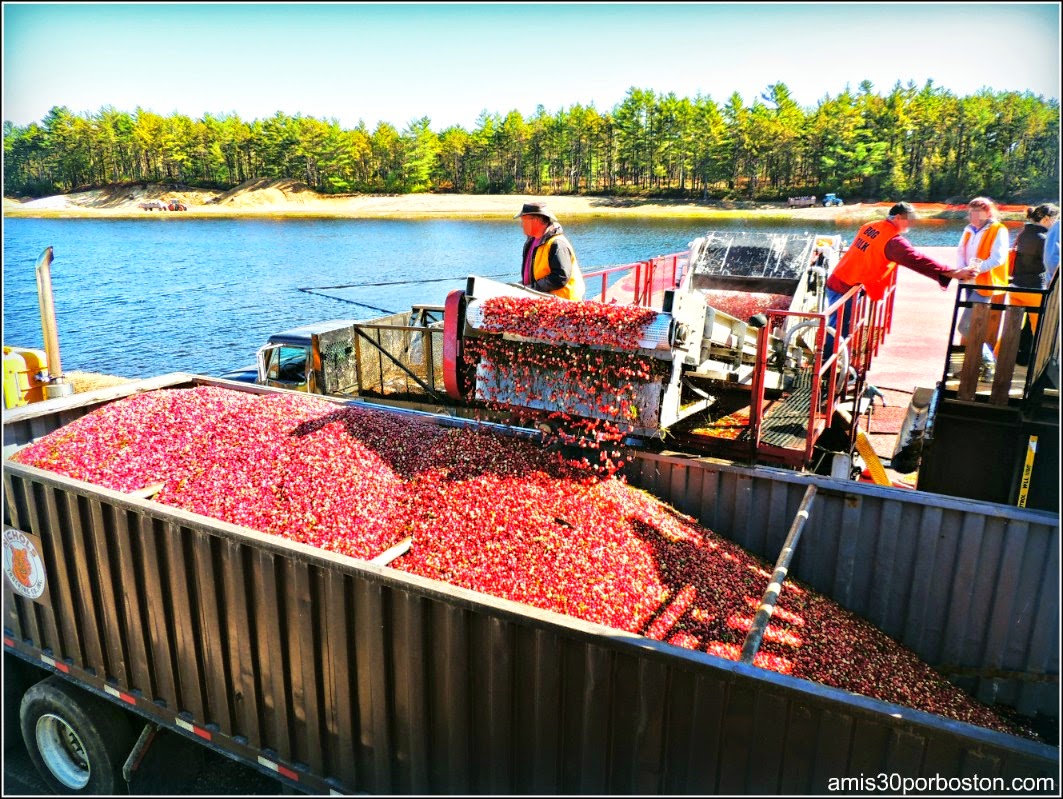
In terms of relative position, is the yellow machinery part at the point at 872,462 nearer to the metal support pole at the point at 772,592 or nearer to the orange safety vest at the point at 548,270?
the metal support pole at the point at 772,592

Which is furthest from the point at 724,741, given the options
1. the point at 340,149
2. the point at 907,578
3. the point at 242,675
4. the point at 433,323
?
the point at 340,149

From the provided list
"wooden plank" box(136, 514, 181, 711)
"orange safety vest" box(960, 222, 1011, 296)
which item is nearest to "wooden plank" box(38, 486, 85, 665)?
"wooden plank" box(136, 514, 181, 711)

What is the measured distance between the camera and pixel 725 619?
424cm

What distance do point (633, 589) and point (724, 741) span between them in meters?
1.25

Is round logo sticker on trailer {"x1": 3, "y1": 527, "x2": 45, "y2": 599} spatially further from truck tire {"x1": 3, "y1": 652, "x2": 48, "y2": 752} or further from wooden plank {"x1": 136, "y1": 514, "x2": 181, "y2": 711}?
wooden plank {"x1": 136, "y1": 514, "x2": 181, "y2": 711}

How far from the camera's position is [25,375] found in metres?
8.71

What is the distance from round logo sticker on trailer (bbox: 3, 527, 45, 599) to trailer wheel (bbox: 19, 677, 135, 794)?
66 centimetres

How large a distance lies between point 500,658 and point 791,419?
4028 millimetres

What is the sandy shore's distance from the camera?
2648 inches

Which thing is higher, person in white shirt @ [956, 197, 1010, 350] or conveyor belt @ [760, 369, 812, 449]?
person in white shirt @ [956, 197, 1010, 350]

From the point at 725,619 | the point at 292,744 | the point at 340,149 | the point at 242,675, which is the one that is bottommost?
the point at 292,744

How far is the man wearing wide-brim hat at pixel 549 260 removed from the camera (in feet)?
21.1

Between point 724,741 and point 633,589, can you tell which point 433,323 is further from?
point 724,741

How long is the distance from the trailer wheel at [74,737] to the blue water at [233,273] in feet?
24.6
